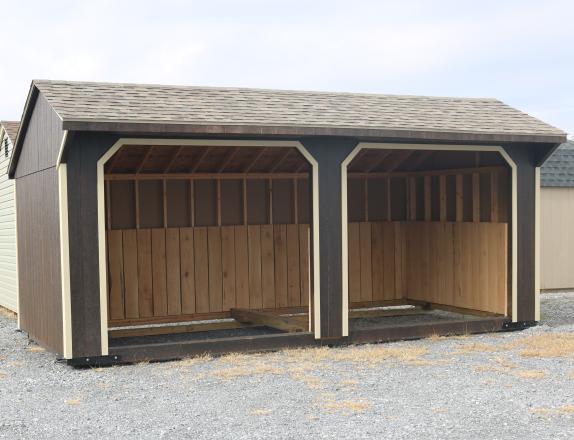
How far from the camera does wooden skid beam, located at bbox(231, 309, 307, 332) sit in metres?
10.9

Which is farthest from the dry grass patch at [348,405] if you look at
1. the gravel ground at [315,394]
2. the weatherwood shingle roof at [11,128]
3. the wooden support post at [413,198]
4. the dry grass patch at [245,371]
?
the weatherwood shingle roof at [11,128]

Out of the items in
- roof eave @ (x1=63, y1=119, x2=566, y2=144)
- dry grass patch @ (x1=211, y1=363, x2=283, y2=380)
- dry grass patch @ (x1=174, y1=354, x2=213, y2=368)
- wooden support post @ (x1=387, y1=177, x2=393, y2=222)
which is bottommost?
dry grass patch @ (x1=174, y1=354, x2=213, y2=368)

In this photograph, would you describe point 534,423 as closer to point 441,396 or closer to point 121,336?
point 441,396

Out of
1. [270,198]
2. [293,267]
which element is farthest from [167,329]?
[270,198]

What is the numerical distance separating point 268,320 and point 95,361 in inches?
118

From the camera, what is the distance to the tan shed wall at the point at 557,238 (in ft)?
57.6

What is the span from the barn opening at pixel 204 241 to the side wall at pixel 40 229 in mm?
1106

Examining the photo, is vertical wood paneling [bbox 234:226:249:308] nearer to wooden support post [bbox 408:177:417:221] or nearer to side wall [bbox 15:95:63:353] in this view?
wooden support post [bbox 408:177:417:221]

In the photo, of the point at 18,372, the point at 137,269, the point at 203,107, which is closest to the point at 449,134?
the point at 203,107

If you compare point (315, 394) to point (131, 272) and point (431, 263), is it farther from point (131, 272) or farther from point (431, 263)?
point (431, 263)

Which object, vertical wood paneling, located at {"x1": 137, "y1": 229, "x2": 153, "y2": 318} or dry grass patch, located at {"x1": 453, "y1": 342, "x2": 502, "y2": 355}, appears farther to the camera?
vertical wood paneling, located at {"x1": 137, "y1": 229, "x2": 153, "y2": 318}

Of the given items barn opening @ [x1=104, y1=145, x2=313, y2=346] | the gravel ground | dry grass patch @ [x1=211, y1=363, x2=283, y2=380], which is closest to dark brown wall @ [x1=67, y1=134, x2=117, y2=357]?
the gravel ground

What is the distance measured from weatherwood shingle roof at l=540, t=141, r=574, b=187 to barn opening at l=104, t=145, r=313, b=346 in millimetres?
6608

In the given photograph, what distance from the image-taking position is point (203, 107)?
10.2m
